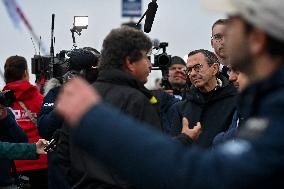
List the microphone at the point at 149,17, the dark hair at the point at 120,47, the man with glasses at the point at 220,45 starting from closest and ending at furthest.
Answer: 1. the dark hair at the point at 120,47
2. the man with glasses at the point at 220,45
3. the microphone at the point at 149,17

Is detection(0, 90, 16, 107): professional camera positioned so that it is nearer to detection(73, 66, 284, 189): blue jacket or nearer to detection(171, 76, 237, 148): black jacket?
detection(171, 76, 237, 148): black jacket

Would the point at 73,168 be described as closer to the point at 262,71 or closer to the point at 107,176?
the point at 107,176

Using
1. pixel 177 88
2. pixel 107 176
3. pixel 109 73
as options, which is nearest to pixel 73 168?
pixel 107 176

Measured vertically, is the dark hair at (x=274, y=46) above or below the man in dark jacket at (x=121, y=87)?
above

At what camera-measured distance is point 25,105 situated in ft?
19.3

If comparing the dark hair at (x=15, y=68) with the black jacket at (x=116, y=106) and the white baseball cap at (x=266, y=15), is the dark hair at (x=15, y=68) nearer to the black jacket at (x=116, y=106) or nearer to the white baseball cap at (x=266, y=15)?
the black jacket at (x=116, y=106)

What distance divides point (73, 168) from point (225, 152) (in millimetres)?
1842

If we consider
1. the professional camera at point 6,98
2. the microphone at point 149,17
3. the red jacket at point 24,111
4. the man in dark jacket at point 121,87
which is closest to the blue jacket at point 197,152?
the man in dark jacket at point 121,87

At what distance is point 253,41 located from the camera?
4.33 ft

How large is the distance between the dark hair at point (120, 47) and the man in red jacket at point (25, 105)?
2824mm

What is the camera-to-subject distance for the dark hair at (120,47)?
10.2 feet

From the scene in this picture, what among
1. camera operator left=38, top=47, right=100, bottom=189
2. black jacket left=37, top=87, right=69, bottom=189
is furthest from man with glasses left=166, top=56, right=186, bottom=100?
camera operator left=38, top=47, right=100, bottom=189

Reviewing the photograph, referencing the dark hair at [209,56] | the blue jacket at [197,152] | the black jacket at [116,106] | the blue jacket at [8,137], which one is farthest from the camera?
the dark hair at [209,56]

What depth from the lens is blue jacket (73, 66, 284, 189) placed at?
121cm
